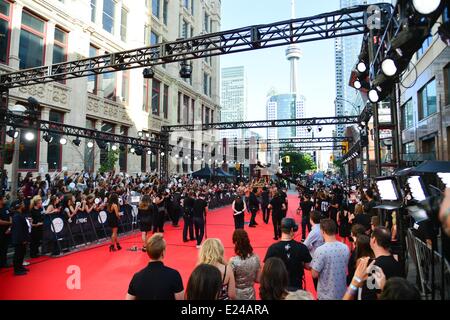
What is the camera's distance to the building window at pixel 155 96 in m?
33.2

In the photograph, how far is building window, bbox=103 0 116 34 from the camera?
25.9m

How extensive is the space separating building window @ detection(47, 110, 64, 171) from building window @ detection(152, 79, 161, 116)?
13.1 meters

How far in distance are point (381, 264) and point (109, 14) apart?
30.1 m

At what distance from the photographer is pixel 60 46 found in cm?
2159

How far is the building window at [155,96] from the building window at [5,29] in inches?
632

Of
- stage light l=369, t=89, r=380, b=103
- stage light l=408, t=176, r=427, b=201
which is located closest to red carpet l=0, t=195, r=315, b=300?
stage light l=408, t=176, r=427, b=201

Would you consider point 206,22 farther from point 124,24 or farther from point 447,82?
point 447,82

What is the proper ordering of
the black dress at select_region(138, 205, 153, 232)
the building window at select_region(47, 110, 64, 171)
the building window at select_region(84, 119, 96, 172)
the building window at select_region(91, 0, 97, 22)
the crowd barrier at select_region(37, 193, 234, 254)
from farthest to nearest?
the building window at select_region(91, 0, 97, 22) < the building window at select_region(84, 119, 96, 172) < the building window at select_region(47, 110, 64, 171) < the black dress at select_region(138, 205, 153, 232) < the crowd barrier at select_region(37, 193, 234, 254)

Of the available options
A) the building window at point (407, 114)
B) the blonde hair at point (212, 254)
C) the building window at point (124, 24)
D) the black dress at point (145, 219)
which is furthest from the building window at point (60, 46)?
the building window at point (407, 114)

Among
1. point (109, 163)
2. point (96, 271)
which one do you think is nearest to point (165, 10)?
point (109, 163)

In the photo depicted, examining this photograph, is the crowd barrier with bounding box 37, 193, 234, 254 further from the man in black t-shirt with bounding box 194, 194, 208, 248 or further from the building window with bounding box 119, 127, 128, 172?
the building window with bounding box 119, 127, 128, 172

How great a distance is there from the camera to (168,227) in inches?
574

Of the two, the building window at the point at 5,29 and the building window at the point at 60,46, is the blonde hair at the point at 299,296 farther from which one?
the building window at the point at 60,46
